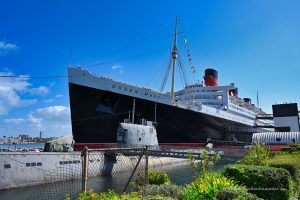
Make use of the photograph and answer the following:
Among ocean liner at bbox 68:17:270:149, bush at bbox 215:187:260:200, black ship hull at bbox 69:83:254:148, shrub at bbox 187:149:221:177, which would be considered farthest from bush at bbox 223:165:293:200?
black ship hull at bbox 69:83:254:148

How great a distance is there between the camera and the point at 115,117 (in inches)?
1339

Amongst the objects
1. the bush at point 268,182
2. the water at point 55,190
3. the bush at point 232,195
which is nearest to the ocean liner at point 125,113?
the water at point 55,190

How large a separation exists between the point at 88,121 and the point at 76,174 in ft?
28.1

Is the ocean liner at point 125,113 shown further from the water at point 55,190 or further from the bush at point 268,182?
the bush at point 268,182

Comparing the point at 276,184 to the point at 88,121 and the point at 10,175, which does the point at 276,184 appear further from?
the point at 88,121

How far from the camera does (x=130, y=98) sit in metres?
35.0

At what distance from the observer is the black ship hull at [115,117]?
32.9 metres

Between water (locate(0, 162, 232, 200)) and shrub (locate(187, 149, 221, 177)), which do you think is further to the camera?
water (locate(0, 162, 232, 200))

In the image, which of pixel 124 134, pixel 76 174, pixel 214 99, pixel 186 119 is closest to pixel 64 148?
pixel 76 174

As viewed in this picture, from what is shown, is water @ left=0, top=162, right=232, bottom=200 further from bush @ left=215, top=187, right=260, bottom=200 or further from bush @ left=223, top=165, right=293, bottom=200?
bush @ left=215, top=187, right=260, bottom=200

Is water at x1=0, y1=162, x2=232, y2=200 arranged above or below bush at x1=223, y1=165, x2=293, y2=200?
below

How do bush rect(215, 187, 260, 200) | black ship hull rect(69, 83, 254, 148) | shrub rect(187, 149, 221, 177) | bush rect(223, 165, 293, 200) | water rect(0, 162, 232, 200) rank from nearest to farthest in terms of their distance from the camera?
bush rect(215, 187, 260, 200) < bush rect(223, 165, 293, 200) < shrub rect(187, 149, 221, 177) < water rect(0, 162, 232, 200) < black ship hull rect(69, 83, 254, 148)

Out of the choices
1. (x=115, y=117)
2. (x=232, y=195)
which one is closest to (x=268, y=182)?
(x=232, y=195)

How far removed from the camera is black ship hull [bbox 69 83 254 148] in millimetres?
32875
